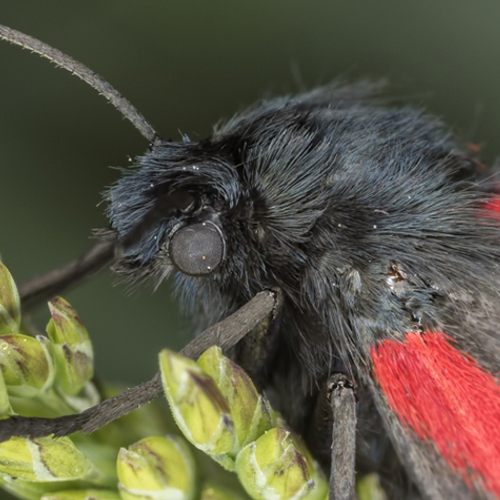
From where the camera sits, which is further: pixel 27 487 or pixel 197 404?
pixel 27 487

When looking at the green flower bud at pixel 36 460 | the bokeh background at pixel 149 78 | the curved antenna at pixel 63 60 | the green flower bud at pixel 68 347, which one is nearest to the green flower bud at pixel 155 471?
the green flower bud at pixel 36 460

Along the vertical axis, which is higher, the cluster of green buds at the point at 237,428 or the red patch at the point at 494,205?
the red patch at the point at 494,205

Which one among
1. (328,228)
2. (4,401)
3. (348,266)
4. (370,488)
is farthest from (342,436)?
(4,401)

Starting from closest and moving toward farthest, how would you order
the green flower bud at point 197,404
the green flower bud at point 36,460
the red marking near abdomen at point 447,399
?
the green flower bud at point 197,404
the green flower bud at point 36,460
the red marking near abdomen at point 447,399

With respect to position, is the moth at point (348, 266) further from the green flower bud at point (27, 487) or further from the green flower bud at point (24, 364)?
the green flower bud at point (27, 487)

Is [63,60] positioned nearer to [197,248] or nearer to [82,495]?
[197,248]

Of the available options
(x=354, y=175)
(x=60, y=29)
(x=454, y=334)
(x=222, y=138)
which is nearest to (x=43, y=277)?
(x=222, y=138)
